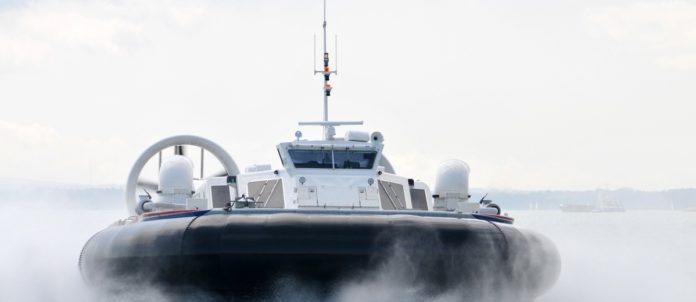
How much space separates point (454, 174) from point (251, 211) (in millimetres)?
3800

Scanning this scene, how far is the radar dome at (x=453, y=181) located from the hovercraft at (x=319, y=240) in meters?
0.74

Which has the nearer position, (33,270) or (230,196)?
(230,196)

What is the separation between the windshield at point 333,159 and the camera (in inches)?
558

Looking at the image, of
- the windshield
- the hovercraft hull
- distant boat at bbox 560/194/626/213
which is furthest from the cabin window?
distant boat at bbox 560/194/626/213

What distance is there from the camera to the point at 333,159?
1423 centimetres

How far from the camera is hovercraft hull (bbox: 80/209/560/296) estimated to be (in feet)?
37.8

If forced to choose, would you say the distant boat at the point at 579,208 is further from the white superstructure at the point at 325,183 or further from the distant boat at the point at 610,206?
the white superstructure at the point at 325,183

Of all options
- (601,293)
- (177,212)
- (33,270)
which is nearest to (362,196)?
(177,212)

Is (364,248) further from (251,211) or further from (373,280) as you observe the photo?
(251,211)

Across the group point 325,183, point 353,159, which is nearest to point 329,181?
point 325,183

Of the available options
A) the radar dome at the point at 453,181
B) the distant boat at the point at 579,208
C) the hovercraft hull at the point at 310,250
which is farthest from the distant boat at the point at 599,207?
the hovercraft hull at the point at 310,250

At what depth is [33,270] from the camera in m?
16.5

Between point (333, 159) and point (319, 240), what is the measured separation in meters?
2.78

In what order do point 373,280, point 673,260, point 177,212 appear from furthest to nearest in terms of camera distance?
1. point 673,260
2. point 177,212
3. point 373,280
